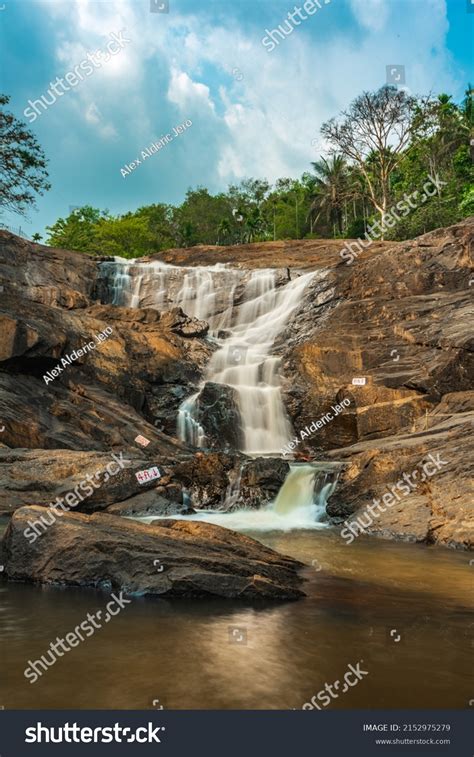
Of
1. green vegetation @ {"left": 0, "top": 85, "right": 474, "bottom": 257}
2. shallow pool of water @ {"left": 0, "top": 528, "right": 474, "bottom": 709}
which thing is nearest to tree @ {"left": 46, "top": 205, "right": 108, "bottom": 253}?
green vegetation @ {"left": 0, "top": 85, "right": 474, "bottom": 257}

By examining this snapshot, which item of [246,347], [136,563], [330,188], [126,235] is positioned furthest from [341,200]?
[136,563]

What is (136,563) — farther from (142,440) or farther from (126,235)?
(126,235)

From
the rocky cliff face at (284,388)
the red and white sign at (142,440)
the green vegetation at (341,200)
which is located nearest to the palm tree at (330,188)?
the green vegetation at (341,200)

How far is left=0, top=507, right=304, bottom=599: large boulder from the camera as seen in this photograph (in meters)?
6.56

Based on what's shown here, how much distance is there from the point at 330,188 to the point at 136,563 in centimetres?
5550

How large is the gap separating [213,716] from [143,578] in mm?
3015

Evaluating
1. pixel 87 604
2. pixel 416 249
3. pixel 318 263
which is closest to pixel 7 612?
pixel 87 604

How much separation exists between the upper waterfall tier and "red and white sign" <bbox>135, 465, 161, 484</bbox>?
5951 mm

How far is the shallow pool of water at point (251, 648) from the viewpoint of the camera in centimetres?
403

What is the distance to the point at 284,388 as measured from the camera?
64.1 ft

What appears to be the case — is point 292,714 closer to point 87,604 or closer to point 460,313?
point 87,604

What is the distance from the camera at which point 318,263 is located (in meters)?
30.0

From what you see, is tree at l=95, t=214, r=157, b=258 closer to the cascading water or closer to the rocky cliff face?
the cascading water

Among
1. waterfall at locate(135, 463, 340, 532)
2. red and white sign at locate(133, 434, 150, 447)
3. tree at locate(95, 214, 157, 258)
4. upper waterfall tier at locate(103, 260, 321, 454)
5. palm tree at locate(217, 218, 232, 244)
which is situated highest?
palm tree at locate(217, 218, 232, 244)
